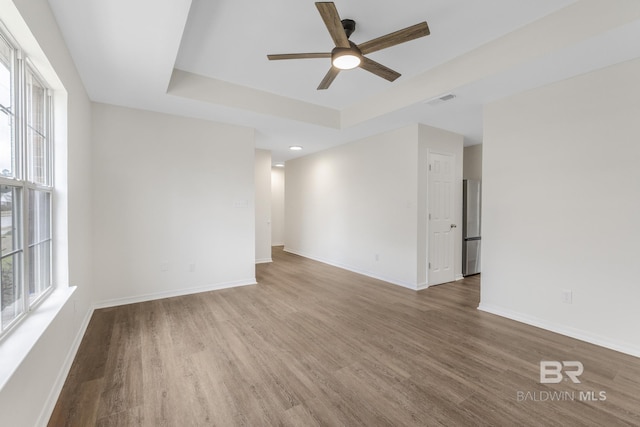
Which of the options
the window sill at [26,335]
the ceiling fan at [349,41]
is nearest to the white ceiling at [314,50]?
the ceiling fan at [349,41]

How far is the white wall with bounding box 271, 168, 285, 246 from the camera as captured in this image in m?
8.72

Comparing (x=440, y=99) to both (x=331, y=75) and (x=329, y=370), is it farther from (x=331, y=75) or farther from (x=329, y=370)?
(x=329, y=370)

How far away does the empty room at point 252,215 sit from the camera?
5.90 feet

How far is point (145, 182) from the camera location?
372 cm

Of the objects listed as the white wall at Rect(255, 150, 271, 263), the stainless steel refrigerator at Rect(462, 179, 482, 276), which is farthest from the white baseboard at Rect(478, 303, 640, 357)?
the white wall at Rect(255, 150, 271, 263)

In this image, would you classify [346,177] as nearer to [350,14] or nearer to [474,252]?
[474,252]

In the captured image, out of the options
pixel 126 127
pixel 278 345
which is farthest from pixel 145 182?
pixel 278 345

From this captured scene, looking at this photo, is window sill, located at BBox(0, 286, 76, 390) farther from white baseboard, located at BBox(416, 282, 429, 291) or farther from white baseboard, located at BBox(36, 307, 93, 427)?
white baseboard, located at BBox(416, 282, 429, 291)

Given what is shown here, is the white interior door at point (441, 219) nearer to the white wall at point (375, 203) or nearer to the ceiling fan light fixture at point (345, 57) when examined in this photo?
the white wall at point (375, 203)

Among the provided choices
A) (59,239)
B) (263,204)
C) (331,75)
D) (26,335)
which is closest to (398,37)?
(331,75)

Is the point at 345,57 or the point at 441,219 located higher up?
the point at 345,57

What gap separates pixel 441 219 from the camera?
4.60 metres

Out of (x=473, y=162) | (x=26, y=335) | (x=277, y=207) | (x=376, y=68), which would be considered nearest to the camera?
(x=26, y=335)

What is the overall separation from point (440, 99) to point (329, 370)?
2990 mm
